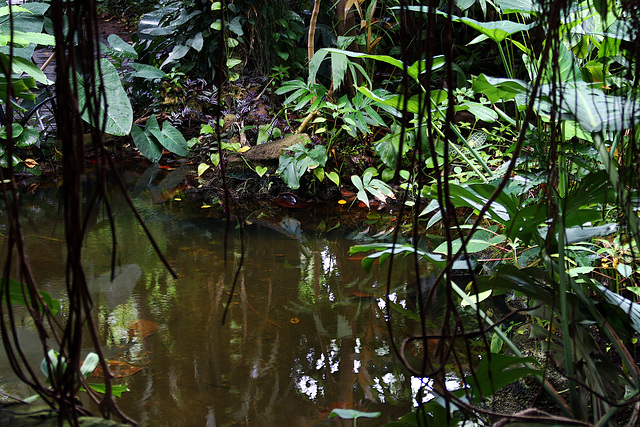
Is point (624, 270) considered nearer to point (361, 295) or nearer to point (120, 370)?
point (361, 295)

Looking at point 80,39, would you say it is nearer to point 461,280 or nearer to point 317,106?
point 461,280

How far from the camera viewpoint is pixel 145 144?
3977 mm

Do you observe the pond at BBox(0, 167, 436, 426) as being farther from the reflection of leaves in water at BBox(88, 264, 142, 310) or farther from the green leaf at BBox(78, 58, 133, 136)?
the green leaf at BBox(78, 58, 133, 136)

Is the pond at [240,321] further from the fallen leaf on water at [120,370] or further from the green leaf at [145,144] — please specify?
the green leaf at [145,144]

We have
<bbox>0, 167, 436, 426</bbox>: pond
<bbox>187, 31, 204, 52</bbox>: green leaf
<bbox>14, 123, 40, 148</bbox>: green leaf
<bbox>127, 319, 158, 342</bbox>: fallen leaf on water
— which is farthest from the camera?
<bbox>187, 31, 204, 52</bbox>: green leaf

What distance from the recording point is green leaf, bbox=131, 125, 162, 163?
13.0 ft

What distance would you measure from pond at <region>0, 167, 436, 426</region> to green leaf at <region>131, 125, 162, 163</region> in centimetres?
110

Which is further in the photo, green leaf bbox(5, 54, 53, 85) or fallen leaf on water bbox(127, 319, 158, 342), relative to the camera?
fallen leaf on water bbox(127, 319, 158, 342)

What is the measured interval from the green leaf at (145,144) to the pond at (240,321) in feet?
3.62

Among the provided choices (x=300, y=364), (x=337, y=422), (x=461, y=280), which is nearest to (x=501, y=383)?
(x=337, y=422)

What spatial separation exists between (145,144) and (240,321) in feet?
8.32

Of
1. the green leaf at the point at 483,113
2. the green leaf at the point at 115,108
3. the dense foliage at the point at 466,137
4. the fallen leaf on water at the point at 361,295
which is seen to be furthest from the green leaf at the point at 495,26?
the green leaf at the point at 115,108

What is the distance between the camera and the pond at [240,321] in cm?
139

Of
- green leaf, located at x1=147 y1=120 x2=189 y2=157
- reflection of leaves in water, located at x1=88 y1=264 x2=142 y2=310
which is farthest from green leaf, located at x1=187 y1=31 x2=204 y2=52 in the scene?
reflection of leaves in water, located at x1=88 y1=264 x2=142 y2=310
